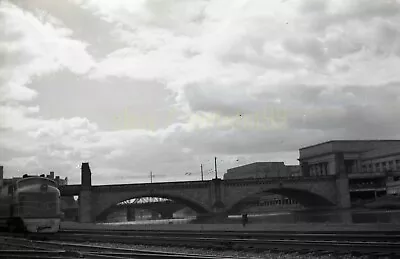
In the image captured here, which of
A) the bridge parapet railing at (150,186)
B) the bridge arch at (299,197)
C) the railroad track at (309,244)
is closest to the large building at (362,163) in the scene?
the bridge arch at (299,197)

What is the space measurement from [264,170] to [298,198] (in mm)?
48625

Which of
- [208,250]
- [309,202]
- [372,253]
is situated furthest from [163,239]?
[309,202]

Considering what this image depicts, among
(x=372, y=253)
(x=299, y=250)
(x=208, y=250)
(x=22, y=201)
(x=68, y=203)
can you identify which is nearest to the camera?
(x=372, y=253)

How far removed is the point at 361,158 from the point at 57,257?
126 meters

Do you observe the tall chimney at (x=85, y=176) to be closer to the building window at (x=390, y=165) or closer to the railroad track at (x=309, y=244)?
the railroad track at (x=309, y=244)

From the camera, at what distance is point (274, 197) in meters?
145

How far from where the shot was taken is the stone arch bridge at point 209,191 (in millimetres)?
81750

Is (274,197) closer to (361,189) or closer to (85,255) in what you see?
(361,189)

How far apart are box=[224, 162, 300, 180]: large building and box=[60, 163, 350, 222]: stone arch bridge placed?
2190 inches

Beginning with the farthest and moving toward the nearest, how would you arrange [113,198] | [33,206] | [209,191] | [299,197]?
[299,197]
[209,191]
[113,198]
[33,206]

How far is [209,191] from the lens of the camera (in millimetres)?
87625

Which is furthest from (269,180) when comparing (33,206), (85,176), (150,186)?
(33,206)

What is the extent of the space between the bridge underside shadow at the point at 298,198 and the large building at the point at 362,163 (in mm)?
8821

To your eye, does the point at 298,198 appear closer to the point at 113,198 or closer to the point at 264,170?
the point at 113,198
